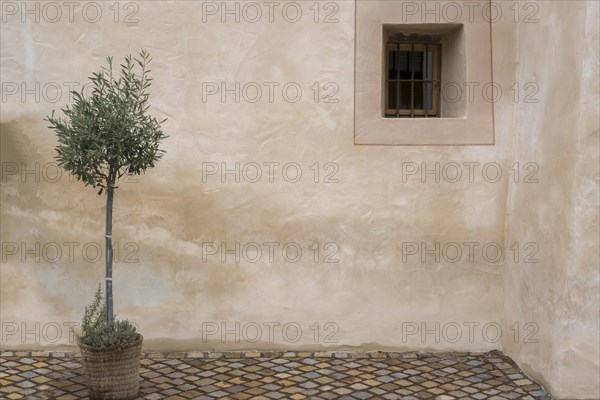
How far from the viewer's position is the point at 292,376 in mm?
6449

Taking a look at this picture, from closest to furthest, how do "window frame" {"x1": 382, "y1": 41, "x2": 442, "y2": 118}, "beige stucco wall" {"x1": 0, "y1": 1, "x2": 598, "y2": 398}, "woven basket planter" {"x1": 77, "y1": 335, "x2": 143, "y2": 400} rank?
Result: "woven basket planter" {"x1": 77, "y1": 335, "x2": 143, "y2": 400} < "beige stucco wall" {"x1": 0, "y1": 1, "x2": 598, "y2": 398} < "window frame" {"x1": 382, "y1": 41, "x2": 442, "y2": 118}

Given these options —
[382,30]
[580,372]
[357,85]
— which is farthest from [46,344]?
[580,372]

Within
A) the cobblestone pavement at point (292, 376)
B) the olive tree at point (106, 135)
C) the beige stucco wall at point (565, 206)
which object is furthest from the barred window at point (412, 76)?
the olive tree at point (106, 135)

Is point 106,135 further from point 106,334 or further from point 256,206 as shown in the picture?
point 256,206

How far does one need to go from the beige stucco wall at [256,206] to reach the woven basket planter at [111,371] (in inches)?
46.8

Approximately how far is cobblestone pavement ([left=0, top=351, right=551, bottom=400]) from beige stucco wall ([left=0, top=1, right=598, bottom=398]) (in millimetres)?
181

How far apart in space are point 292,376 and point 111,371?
1.55 meters

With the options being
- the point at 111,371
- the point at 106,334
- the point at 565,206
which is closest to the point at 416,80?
the point at 565,206

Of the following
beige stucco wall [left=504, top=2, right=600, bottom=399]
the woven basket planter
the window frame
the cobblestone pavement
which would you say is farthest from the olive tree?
beige stucco wall [left=504, top=2, right=600, bottom=399]

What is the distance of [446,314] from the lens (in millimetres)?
7082

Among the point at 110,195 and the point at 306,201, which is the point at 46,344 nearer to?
the point at 110,195

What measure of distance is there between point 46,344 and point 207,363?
1.60 meters

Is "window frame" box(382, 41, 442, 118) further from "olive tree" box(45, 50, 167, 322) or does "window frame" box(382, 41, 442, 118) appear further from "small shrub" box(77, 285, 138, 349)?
"small shrub" box(77, 285, 138, 349)

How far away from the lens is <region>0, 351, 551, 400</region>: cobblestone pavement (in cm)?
602
